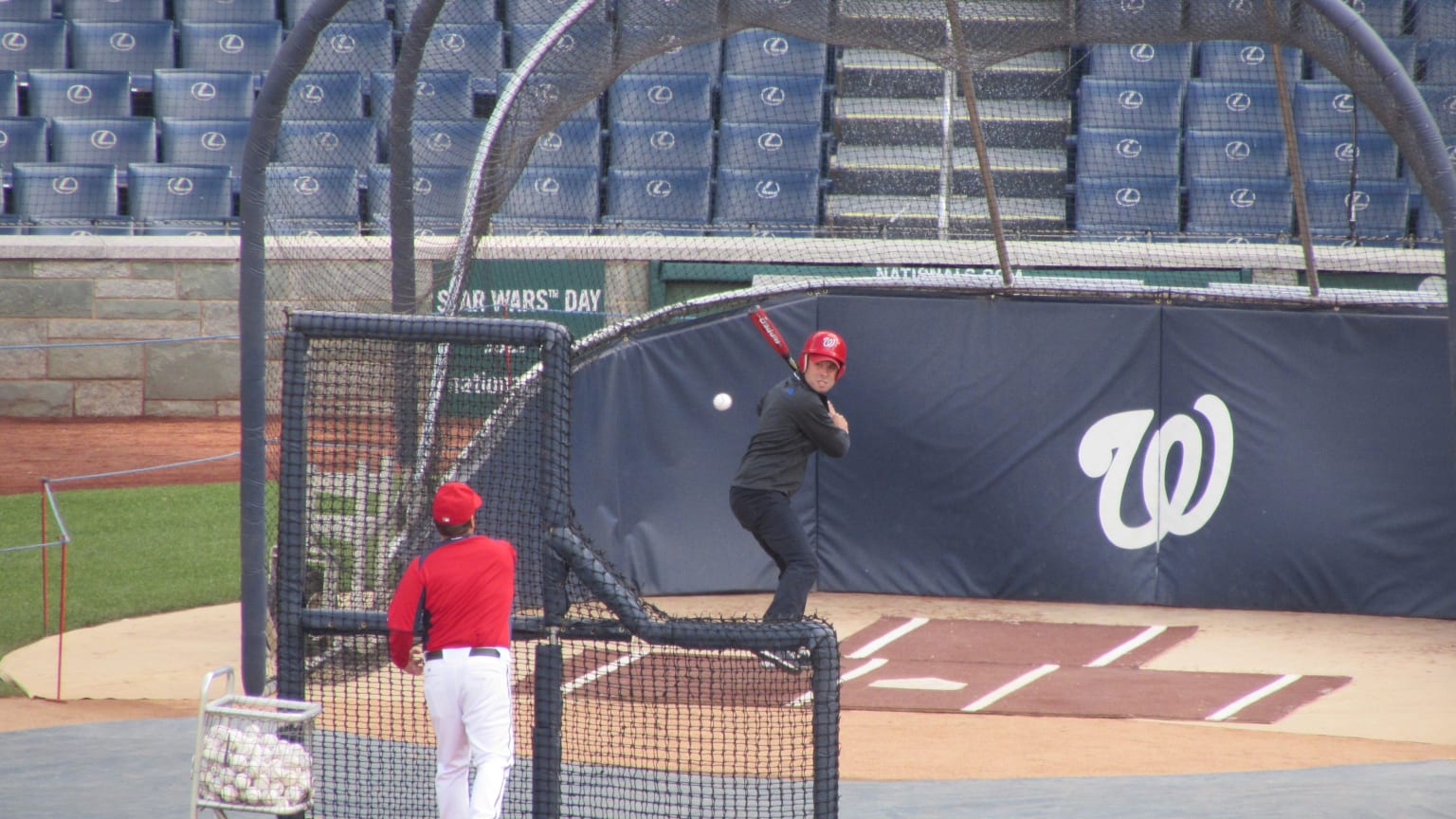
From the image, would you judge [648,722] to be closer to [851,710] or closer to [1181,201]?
[851,710]

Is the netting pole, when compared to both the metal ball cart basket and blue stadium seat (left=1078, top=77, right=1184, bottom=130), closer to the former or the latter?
blue stadium seat (left=1078, top=77, right=1184, bottom=130)

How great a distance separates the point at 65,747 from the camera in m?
7.21

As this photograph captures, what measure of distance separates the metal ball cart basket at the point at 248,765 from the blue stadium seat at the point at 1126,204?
10.6 metres

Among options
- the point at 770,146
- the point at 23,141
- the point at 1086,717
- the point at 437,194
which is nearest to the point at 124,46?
the point at 23,141

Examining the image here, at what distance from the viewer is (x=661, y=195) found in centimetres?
1488

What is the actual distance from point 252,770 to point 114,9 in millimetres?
16056

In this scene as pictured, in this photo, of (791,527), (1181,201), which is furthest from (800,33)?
(1181,201)

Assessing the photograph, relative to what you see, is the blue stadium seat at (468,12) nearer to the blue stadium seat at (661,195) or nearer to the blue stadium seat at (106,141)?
the blue stadium seat at (661,195)

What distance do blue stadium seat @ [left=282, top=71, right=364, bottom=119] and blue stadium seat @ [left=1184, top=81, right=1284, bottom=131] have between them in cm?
860

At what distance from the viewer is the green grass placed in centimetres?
1024

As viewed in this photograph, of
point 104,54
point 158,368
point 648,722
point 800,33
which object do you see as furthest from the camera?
point 104,54

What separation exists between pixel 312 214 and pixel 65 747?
27.8ft

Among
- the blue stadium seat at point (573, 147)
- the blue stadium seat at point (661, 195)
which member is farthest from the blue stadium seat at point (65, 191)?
the blue stadium seat at point (661, 195)

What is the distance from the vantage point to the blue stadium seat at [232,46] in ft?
58.7
